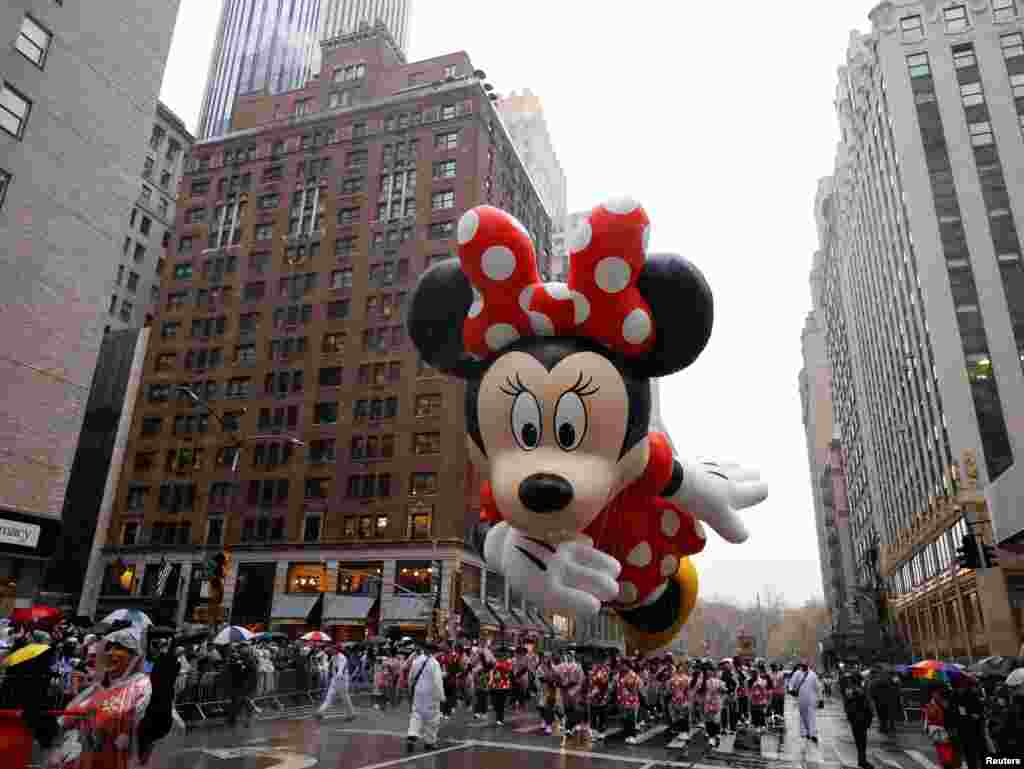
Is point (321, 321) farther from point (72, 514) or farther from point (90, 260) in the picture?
point (90, 260)

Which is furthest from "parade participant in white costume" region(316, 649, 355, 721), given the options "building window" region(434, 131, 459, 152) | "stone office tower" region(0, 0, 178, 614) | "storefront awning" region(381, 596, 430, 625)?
"building window" region(434, 131, 459, 152)

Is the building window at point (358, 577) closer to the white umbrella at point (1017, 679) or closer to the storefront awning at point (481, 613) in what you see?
the storefront awning at point (481, 613)

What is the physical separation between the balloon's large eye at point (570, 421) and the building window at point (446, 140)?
52.0 meters

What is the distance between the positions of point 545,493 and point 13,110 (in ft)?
73.6

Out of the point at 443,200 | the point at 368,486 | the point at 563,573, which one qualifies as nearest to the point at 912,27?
the point at 443,200

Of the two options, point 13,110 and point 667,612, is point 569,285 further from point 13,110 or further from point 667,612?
point 13,110

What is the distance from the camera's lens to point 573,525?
15.6ft

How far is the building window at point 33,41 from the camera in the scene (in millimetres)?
20391

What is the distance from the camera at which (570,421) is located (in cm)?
481

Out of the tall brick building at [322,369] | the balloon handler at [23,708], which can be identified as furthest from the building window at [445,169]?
the balloon handler at [23,708]

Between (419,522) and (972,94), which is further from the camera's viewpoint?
(972,94)

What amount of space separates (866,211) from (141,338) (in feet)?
193

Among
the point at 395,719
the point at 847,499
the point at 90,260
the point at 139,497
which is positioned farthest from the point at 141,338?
the point at 847,499

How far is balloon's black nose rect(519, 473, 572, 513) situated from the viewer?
4508mm
